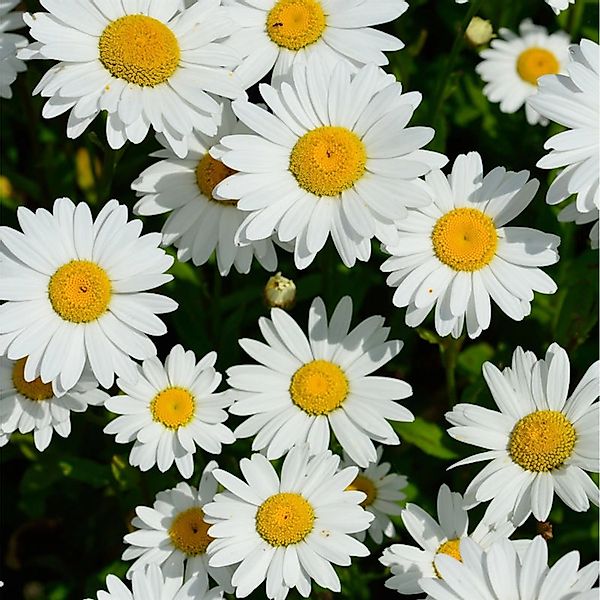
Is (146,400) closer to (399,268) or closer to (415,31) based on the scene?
Result: (399,268)

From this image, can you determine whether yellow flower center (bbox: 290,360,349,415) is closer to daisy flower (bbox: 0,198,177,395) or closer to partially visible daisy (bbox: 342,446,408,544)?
partially visible daisy (bbox: 342,446,408,544)

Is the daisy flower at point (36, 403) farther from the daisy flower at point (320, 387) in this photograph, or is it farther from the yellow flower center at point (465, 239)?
the yellow flower center at point (465, 239)

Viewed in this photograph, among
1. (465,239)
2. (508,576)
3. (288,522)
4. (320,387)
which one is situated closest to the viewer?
(508,576)

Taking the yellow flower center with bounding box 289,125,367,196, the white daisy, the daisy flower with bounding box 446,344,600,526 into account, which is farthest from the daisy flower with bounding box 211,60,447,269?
the white daisy

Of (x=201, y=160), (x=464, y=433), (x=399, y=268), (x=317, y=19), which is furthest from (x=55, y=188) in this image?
(x=464, y=433)

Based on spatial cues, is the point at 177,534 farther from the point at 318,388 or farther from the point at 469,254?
the point at 469,254

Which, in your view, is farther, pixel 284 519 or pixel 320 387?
pixel 320 387

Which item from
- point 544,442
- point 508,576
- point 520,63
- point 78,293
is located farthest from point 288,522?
point 520,63
